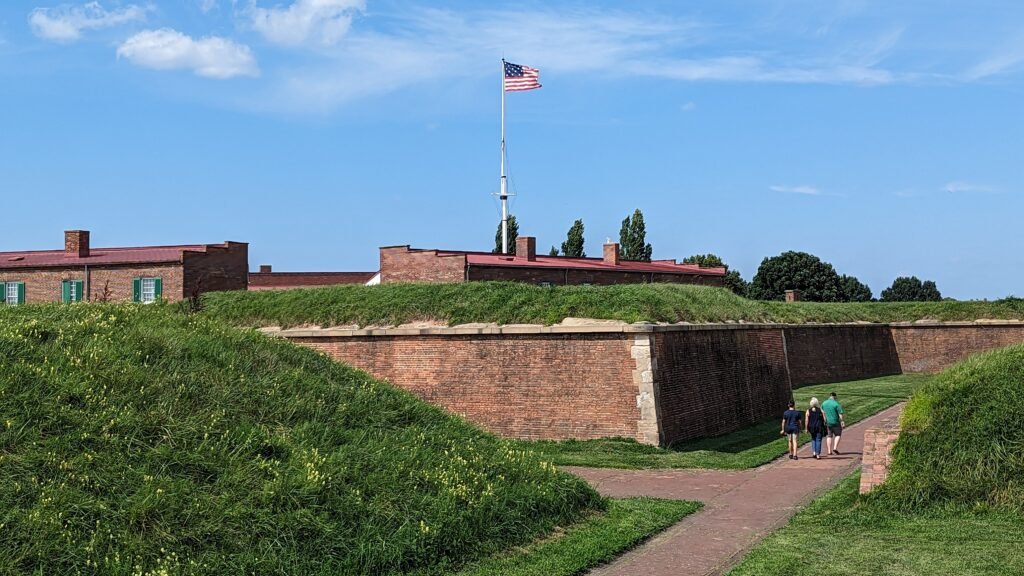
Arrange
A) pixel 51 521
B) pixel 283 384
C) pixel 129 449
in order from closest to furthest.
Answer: pixel 51 521
pixel 129 449
pixel 283 384

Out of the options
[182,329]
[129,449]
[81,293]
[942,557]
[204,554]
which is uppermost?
[81,293]

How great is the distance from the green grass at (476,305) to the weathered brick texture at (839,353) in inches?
481

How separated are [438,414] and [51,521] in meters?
6.42

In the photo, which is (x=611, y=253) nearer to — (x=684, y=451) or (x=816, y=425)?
(x=684, y=451)

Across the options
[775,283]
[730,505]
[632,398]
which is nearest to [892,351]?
[775,283]

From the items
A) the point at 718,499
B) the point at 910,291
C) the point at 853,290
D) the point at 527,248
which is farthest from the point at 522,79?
the point at 910,291

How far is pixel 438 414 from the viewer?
1406 centimetres

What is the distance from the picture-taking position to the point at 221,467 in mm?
9945

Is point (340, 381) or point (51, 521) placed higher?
point (340, 381)

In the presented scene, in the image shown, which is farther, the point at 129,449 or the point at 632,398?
the point at 632,398

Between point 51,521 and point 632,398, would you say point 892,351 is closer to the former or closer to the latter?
point 632,398

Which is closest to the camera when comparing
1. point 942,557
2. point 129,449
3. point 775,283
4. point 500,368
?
point 129,449

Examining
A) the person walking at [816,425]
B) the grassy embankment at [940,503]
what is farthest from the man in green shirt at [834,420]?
the grassy embankment at [940,503]

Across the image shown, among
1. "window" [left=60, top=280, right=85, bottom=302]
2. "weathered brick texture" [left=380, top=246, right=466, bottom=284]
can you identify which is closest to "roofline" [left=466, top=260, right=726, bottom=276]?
"weathered brick texture" [left=380, top=246, right=466, bottom=284]
